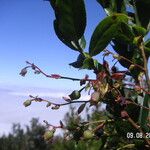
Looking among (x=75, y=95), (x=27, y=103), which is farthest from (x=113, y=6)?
(x=27, y=103)

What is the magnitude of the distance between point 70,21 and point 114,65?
0.81 ft

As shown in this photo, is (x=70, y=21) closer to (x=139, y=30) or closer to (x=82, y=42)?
(x=82, y=42)

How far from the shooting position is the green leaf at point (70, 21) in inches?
57.4

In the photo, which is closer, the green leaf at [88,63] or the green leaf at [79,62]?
the green leaf at [88,63]

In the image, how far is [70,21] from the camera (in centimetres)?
151

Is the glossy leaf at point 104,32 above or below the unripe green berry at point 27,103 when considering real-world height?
above

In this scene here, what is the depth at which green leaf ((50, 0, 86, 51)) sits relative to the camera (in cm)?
146

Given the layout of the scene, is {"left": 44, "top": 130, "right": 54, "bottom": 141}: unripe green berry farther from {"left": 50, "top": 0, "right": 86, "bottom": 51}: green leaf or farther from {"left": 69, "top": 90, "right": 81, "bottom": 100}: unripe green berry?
{"left": 50, "top": 0, "right": 86, "bottom": 51}: green leaf

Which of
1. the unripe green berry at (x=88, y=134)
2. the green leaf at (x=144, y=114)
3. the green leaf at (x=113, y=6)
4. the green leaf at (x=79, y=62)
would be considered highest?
the green leaf at (x=113, y=6)

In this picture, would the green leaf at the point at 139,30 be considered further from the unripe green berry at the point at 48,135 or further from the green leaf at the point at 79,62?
the unripe green berry at the point at 48,135

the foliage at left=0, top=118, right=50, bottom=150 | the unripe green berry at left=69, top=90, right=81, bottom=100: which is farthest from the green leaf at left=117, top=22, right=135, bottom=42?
the foliage at left=0, top=118, right=50, bottom=150

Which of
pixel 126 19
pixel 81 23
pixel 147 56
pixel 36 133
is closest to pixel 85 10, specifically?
pixel 81 23

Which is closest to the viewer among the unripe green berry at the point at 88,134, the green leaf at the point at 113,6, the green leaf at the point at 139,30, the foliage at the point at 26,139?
the unripe green berry at the point at 88,134

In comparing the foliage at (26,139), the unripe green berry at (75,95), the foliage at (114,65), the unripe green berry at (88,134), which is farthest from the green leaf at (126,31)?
the foliage at (26,139)
